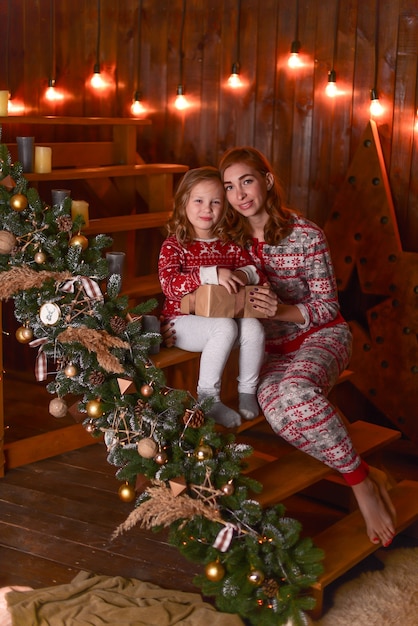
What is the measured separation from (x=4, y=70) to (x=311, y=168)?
71.8 inches

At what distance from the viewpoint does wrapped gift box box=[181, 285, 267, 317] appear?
2762mm

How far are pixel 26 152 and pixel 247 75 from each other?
3.64 ft

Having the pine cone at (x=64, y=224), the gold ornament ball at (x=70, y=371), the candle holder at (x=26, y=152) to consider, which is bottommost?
the gold ornament ball at (x=70, y=371)

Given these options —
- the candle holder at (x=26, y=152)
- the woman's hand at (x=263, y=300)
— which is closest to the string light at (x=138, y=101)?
the candle holder at (x=26, y=152)

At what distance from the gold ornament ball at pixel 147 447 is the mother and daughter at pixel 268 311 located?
1.11ft

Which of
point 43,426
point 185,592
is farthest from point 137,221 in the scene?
point 185,592

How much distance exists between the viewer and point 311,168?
4000mm

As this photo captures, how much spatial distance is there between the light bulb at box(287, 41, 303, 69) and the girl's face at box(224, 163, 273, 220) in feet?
3.87

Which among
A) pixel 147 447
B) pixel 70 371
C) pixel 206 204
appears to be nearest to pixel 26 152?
Result: pixel 206 204

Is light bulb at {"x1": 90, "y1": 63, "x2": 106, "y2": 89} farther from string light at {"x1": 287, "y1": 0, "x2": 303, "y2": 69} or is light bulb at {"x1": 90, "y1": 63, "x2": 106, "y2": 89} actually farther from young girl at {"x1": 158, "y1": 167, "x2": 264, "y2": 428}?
young girl at {"x1": 158, "y1": 167, "x2": 264, "y2": 428}

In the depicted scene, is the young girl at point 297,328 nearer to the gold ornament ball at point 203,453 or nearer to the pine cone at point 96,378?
the gold ornament ball at point 203,453

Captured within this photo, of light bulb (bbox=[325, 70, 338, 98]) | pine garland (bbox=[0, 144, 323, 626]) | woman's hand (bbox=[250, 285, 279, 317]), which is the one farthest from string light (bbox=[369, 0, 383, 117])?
pine garland (bbox=[0, 144, 323, 626])

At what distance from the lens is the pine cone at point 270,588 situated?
2.39 metres

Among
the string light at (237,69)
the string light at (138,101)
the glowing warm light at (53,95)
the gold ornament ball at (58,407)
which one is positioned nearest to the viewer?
the gold ornament ball at (58,407)
